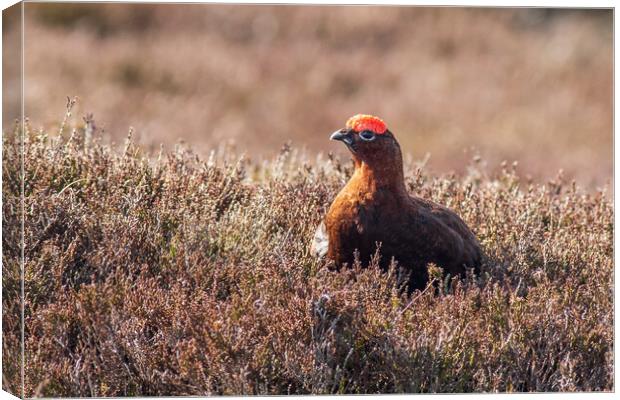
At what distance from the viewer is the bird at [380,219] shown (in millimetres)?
5051

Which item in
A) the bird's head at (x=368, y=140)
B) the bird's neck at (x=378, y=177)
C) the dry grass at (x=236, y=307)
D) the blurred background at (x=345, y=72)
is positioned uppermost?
the blurred background at (x=345, y=72)

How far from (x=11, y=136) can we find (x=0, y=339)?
32.6 inches

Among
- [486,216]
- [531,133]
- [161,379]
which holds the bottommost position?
[161,379]

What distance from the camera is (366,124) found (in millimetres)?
5047

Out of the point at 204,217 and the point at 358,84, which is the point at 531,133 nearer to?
the point at 358,84

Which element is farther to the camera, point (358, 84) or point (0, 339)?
point (358, 84)

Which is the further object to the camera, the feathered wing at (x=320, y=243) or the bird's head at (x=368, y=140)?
the feathered wing at (x=320, y=243)

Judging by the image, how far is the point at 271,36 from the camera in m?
16.9

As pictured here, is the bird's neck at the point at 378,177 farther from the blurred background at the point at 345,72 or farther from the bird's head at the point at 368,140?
the blurred background at the point at 345,72

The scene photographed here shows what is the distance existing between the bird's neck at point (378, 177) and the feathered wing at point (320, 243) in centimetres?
29

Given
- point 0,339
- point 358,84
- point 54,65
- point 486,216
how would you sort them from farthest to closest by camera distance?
1. point 358,84
2. point 54,65
3. point 486,216
4. point 0,339

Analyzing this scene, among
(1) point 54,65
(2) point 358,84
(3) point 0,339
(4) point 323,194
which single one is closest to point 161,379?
(3) point 0,339

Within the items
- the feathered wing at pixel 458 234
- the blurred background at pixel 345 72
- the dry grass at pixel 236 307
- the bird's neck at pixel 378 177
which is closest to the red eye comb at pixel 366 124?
the bird's neck at pixel 378 177

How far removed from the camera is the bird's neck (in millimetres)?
5078
